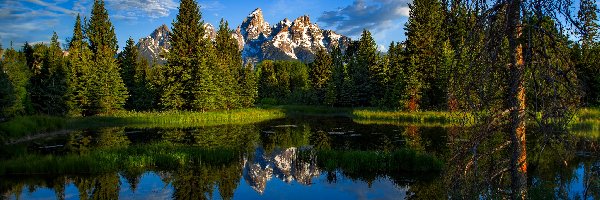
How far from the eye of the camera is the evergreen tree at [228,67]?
61.0 metres

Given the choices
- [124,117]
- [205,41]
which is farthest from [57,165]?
[205,41]

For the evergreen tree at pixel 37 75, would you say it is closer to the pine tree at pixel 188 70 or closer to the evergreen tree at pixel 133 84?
the evergreen tree at pixel 133 84

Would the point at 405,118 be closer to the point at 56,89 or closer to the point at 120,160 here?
the point at 120,160

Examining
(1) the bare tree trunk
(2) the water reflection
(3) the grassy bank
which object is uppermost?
(1) the bare tree trunk

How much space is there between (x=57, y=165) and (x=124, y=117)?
29.7 metres

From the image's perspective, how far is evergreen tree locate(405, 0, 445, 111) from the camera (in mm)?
52000

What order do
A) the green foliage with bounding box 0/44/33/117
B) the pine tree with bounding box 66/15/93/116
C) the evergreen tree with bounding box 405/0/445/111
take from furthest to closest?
the evergreen tree with bounding box 405/0/445/111 → the pine tree with bounding box 66/15/93/116 → the green foliage with bounding box 0/44/33/117

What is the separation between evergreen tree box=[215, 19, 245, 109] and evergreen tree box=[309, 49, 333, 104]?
14.2m

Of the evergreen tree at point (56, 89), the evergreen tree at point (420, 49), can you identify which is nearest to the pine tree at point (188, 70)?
the evergreen tree at point (56, 89)

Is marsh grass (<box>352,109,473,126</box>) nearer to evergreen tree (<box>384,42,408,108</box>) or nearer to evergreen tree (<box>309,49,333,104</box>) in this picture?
evergreen tree (<box>384,42,408,108</box>)

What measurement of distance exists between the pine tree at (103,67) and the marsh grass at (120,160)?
1294 inches

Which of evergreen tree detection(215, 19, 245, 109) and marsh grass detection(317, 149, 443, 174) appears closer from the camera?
marsh grass detection(317, 149, 443, 174)

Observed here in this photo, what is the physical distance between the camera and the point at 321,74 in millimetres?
79250

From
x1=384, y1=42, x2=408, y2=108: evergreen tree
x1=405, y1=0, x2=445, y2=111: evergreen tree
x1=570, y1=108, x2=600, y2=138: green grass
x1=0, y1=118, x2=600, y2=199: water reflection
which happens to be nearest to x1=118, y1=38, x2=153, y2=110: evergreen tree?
x1=384, y1=42, x2=408, y2=108: evergreen tree
